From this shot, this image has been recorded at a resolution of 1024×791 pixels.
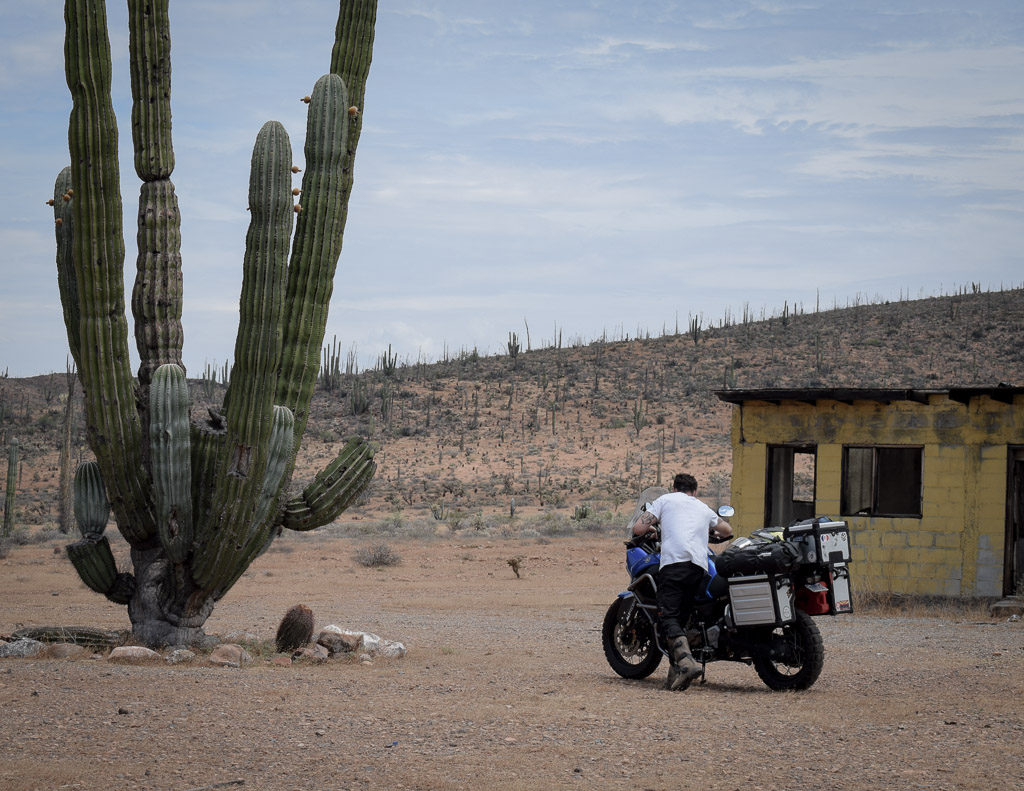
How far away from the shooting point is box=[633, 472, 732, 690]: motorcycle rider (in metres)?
9.45

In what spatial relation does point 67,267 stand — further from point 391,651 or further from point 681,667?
point 681,667

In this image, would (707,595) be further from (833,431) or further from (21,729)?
(833,431)

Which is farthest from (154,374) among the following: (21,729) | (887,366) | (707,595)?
(887,366)

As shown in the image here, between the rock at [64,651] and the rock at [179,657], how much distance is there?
3.09 ft

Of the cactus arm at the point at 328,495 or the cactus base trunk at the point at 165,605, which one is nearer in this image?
the cactus base trunk at the point at 165,605

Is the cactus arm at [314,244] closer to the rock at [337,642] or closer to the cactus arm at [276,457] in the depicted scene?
the cactus arm at [276,457]

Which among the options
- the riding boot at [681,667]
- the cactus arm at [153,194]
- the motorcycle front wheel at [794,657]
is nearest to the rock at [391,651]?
the riding boot at [681,667]

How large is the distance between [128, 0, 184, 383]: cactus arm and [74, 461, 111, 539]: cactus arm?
119 centimetres

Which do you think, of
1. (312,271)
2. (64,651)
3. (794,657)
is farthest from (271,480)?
(794,657)

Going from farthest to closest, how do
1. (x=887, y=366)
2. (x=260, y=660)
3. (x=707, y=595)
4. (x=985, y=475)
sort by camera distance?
(x=887, y=366)
(x=985, y=475)
(x=260, y=660)
(x=707, y=595)

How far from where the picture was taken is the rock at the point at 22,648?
36.0ft

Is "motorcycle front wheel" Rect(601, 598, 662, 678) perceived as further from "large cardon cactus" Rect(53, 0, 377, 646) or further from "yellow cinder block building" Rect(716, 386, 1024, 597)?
"yellow cinder block building" Rect(716, 386, 1024, 597)

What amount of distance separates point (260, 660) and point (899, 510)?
1729 centimetres

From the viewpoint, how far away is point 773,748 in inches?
273
